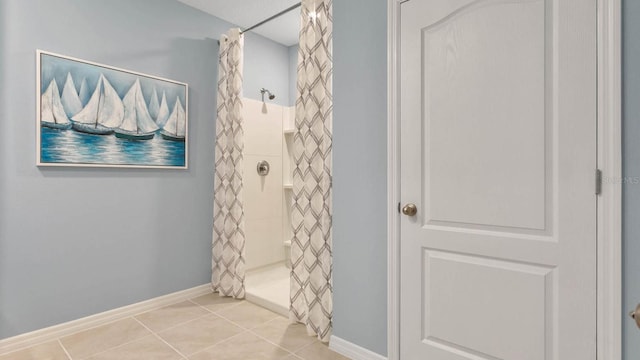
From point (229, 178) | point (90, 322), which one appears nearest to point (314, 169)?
point (229, 178)

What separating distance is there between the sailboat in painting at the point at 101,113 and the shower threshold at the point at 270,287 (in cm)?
172

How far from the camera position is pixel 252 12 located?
120 inches

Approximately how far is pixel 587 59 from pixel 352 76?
1.07 m

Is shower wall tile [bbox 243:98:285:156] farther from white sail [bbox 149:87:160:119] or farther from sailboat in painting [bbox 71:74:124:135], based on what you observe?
sailboat in painting [bbox 71:74:124:135]

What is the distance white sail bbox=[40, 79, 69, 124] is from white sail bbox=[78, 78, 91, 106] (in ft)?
0.41

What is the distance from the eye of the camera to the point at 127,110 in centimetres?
248

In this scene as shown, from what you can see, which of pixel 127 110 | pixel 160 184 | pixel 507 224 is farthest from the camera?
pixel 160 184

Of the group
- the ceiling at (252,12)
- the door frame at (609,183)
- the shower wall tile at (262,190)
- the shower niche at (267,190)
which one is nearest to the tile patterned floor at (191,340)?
the shower niche at (267,190)

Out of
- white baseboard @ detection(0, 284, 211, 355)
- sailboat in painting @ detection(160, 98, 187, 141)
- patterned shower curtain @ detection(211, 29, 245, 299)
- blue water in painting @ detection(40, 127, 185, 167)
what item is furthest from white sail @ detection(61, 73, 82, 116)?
white baseboard @ detection(0, 284, 211, 355)

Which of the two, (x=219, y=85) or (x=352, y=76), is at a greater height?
(x=219, y=85)

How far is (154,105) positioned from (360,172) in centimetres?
182

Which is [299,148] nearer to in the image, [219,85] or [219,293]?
[219,85]

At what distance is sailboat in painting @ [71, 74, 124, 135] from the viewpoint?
2268mm

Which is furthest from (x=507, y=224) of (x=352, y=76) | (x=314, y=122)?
(x=314, y=122)
